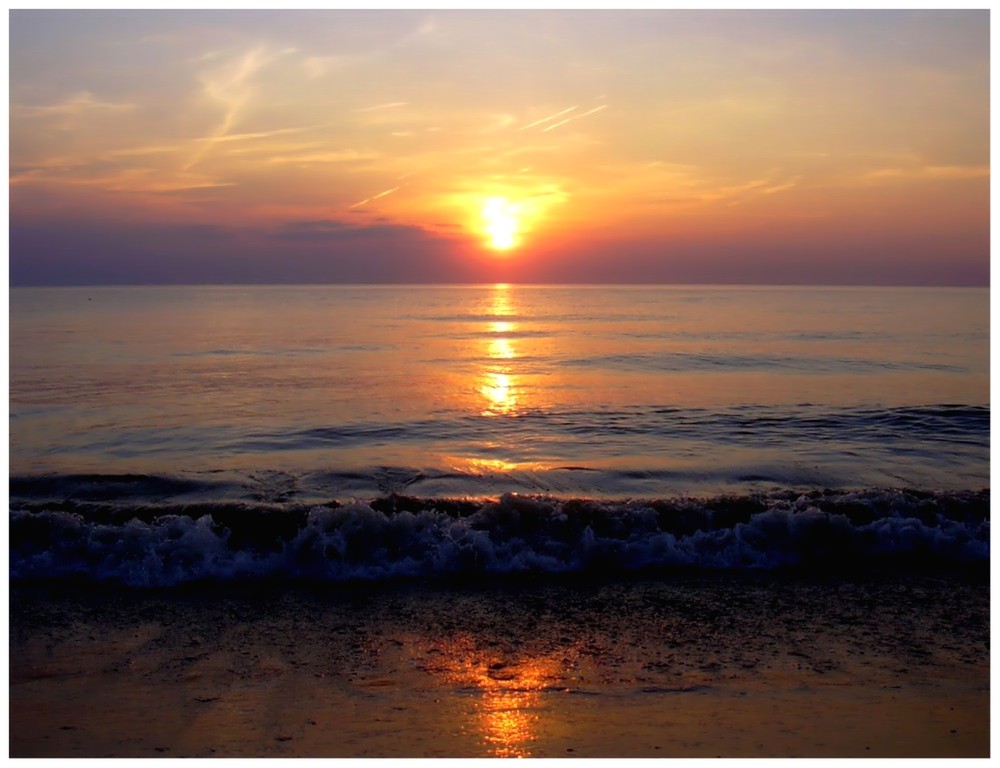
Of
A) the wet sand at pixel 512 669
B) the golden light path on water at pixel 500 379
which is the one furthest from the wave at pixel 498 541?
the golden light path on water at pixel 500 379

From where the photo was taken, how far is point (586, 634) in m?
7.38

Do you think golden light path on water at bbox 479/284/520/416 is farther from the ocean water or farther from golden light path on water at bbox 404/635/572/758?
golden light path on water at bbox 404/635/572/758

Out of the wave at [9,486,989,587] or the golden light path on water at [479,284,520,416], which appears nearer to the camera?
the wave at [9,486,989,587]

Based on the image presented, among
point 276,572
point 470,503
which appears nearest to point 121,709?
point 276,572

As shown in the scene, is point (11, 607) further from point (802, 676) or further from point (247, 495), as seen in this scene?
point (802, 676)

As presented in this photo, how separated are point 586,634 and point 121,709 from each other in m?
3.57

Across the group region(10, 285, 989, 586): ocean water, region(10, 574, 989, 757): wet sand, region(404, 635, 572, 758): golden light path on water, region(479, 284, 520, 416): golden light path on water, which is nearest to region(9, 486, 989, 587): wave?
region(10, 285, 989, 586): ocean water

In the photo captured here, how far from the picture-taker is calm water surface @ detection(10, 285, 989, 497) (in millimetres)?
13672

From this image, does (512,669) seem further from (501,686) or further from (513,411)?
(513,411)

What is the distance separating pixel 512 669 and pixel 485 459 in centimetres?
791

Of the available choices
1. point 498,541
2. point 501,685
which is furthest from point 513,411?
point 501,685

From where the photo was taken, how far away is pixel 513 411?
61.3 ft

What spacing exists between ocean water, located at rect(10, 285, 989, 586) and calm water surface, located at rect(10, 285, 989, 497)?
0.28ft

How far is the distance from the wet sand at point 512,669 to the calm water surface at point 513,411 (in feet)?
14.6
